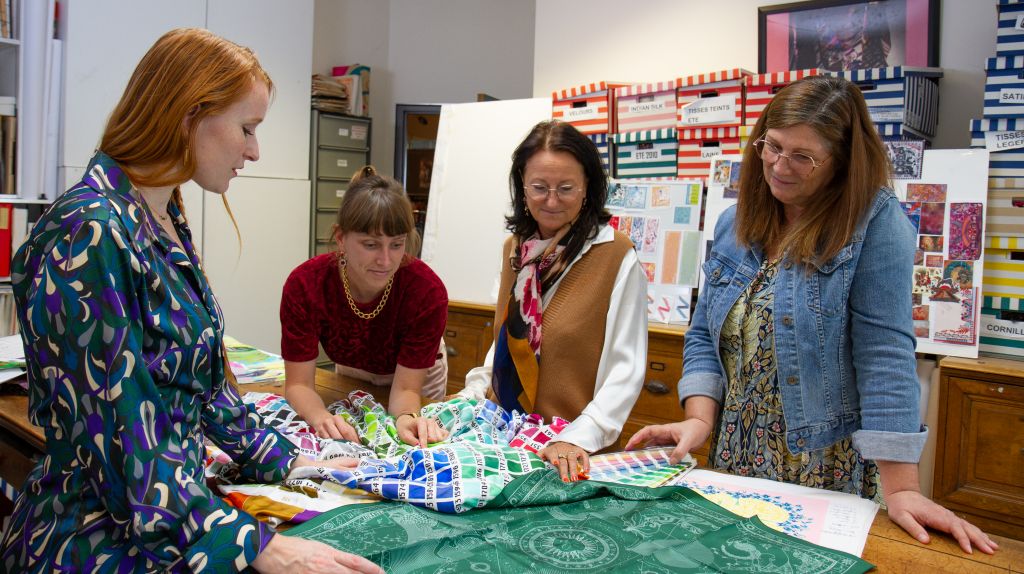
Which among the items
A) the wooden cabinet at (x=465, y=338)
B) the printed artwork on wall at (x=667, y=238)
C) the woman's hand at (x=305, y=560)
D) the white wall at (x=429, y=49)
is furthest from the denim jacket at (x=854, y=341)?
the white wall at (x=429, y=49)

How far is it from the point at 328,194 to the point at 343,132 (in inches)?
18.6


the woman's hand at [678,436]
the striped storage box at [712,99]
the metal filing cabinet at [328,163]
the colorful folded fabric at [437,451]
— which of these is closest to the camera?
the colorful folded fabric at [437,451]

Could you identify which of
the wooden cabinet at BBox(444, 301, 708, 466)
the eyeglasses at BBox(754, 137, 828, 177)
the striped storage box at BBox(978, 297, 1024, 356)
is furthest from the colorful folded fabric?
the striped storage box at BBox(978, 297, 1024, 356)

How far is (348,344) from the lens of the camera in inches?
80.8

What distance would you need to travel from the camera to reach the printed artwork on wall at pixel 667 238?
140 inches

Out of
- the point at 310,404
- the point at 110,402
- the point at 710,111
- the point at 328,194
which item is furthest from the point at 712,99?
the point at 110,402

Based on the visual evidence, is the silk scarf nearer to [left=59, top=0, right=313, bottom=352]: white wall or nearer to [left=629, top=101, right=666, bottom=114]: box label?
[left=629, top=101, right=666, bottom=114]: box label

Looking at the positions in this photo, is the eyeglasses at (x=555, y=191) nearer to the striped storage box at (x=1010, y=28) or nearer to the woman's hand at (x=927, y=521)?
the woman's hand at (x=927, y=521)

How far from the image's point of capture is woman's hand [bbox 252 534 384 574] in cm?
103

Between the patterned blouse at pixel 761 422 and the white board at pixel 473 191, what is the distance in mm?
2683

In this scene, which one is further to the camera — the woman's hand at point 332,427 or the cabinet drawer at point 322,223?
the cabinet drawer at point 322,223

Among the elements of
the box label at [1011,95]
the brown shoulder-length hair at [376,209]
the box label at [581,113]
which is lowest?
the brown shoulder-length hair at [376,209]

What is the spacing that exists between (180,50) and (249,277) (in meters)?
4.06

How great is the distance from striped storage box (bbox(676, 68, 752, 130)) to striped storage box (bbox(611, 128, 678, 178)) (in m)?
0.11
